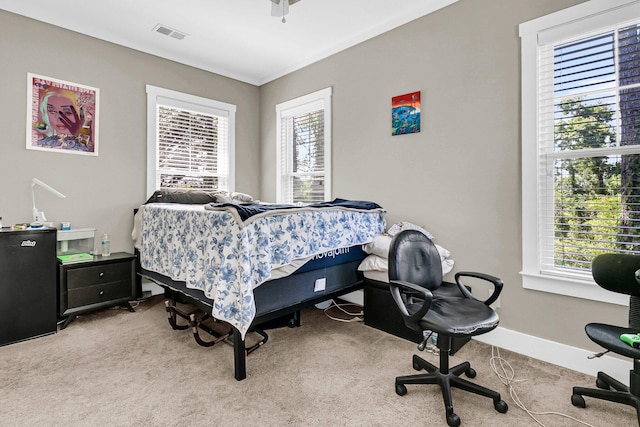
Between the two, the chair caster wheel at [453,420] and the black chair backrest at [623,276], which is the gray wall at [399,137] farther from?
the chair caster wheel at [453,420]

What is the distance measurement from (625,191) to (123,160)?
4304mm

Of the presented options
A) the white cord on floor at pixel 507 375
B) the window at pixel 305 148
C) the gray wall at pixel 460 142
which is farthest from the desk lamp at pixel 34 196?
the white cord on floor at pixel 507 375

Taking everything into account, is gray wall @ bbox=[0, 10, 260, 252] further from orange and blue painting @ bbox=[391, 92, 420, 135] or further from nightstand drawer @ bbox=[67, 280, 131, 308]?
orange and blue painting @ bbox=[391, 92, 420, 135]

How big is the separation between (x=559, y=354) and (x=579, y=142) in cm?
142

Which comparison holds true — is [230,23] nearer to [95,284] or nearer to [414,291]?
[95,284]

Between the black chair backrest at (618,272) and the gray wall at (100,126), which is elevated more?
the gray wall at (100,126)

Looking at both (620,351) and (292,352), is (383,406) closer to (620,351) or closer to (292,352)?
(292,352)

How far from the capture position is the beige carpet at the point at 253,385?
→ 1636mm

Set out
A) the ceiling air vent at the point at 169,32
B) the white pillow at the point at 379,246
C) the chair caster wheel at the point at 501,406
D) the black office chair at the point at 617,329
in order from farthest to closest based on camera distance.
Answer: the ceiling air vent at the point at 169,32 < the white pillow at the point at 379,246 < the chair caster wheel at the point at 501,406 < the black office chair at the point at 617,329

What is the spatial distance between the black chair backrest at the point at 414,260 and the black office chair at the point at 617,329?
2.63ft

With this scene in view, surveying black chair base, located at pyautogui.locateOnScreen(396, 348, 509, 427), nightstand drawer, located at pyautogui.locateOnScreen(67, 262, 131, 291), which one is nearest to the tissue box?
nightstand drawer, located at pyautogui.locateOnScreen(67, 262, 131, 291)

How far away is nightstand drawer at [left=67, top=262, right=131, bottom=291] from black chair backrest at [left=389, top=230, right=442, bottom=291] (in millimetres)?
2619

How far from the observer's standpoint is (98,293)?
2967 mm

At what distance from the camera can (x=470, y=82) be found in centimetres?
260
